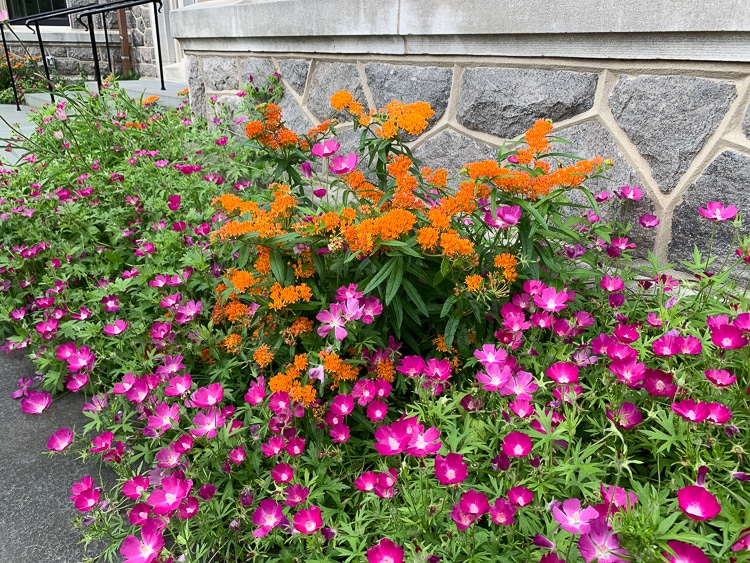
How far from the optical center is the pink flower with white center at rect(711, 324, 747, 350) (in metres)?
1.46

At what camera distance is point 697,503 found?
1055mm

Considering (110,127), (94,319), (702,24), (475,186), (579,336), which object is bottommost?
(94,319)

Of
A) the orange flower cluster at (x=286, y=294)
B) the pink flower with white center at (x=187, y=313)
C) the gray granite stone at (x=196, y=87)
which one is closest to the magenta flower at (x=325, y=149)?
the orange flower cluster at (x=286, y=294)

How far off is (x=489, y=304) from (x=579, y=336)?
1.17 feet

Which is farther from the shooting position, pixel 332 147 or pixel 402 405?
pixel 332 147

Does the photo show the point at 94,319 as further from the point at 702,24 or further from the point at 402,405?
the point at 702,24

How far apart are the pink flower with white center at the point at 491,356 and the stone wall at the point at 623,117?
1231 millimetres

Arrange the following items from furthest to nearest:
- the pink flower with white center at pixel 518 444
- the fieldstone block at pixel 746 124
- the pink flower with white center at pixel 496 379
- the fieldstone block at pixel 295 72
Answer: the fieldstone block at pixel 295 72
the fieldstone block at pixel 746 124
the pink flower with white center at pixel 496 379
the pink flower with white center at pixel 518 444

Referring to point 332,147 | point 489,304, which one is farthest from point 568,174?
point 332,147

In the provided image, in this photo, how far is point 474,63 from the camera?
2754 millimetres

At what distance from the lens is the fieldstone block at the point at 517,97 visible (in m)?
2.44

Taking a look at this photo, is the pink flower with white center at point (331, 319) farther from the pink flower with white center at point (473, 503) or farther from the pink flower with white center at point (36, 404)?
the pink flower with white center at point (36, 404)

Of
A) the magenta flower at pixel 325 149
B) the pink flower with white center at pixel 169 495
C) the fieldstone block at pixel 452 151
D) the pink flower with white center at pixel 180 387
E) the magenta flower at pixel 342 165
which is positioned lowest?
the pink flower with white center at pixel 169 495

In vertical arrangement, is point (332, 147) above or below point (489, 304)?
above
